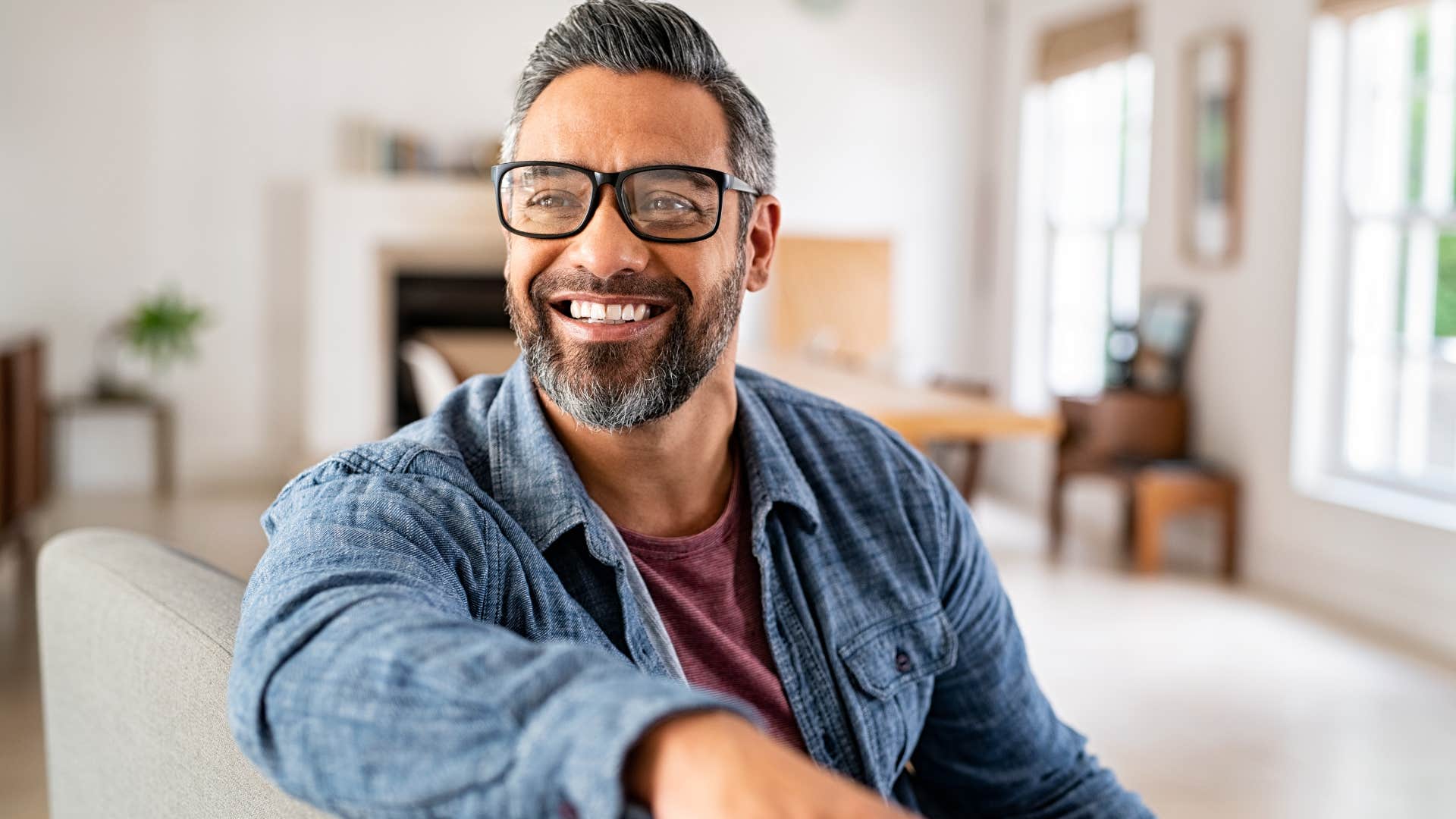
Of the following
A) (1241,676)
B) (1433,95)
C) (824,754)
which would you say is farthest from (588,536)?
(1433,95)

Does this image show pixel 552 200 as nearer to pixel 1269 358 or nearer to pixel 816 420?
pixel 816 420

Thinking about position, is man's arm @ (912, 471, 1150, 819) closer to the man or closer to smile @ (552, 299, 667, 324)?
the man

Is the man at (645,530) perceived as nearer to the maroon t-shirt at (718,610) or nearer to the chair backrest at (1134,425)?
the maroon t-shirt at (718,610)

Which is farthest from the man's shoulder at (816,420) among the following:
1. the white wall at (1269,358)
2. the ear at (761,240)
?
the white wall at (1269,358)

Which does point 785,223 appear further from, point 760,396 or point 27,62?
point 760,396

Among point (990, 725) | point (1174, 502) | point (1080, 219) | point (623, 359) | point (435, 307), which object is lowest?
point (1174, 502)

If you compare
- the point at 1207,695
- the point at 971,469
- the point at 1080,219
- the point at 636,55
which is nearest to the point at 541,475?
the point at 636,55

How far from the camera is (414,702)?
2.33ft

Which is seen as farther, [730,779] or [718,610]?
[718,610]

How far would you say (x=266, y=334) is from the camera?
7457 millimetres

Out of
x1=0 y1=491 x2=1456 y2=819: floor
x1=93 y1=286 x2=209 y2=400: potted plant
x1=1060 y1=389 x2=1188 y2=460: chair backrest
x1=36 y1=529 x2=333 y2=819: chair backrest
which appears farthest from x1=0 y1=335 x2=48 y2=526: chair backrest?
x1=1060 y1=389 x2=1188 y2=460: chair backrest

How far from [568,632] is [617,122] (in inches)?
17.0

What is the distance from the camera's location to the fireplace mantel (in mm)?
7320

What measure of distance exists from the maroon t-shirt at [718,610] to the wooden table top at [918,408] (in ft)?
7.48
